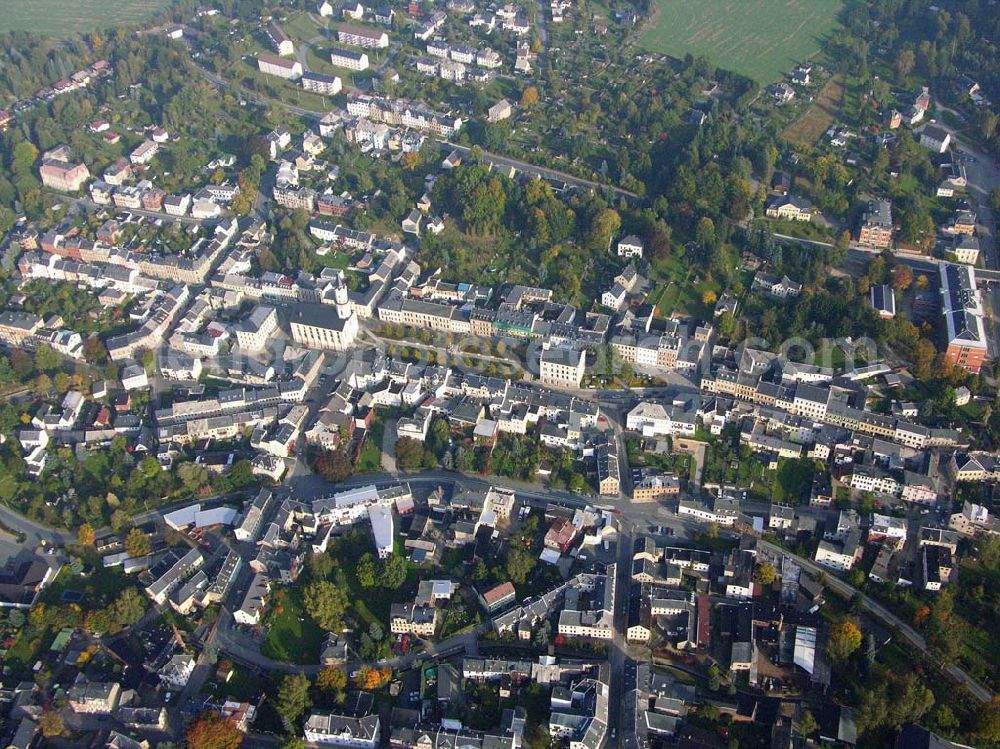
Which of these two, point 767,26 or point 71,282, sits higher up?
point 767,26

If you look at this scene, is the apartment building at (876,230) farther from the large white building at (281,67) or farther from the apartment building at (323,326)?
the large white building at (281,67)

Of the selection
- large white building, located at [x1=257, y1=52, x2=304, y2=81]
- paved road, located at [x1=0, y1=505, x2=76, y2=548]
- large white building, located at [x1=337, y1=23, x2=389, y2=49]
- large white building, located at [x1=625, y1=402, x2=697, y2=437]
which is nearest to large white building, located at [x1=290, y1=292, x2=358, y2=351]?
paved road, located at [x1=0, y1=505, x2=76, y2=548]

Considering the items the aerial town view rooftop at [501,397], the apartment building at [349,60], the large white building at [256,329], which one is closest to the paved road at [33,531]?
the aerial town view rooftop at [501,397]

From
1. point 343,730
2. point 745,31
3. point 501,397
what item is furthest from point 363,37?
point 343,730

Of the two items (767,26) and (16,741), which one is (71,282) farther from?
(767,26)

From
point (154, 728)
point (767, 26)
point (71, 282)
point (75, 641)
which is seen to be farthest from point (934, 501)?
point (767, 26)

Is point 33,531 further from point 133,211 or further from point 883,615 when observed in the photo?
point 883,615

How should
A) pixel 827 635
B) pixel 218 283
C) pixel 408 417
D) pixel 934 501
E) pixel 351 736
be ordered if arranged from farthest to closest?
1. pixel 218 283
2. pixel 408 417
3. pixel 934 501
4. pixel 827 635
5. pixel 351 736
